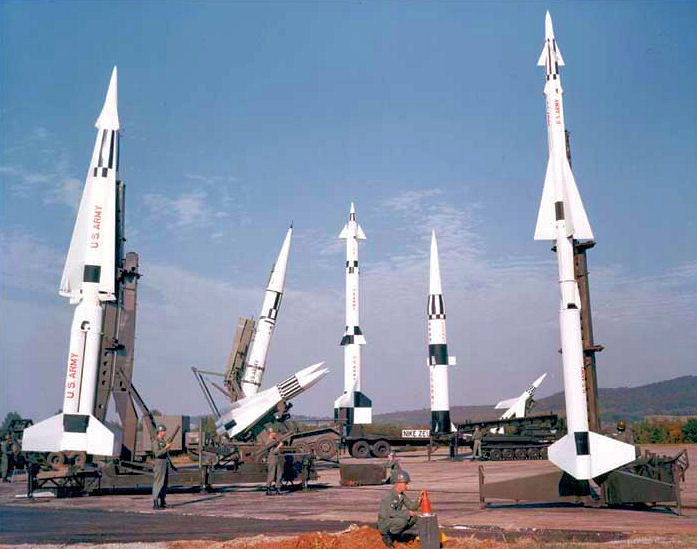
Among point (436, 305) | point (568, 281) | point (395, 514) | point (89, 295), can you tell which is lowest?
point (395, 514)

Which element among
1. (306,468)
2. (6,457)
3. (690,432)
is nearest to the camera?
(306,468)

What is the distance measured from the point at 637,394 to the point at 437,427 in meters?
96.7

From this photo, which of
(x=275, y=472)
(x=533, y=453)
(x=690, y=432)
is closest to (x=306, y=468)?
(x=275, y=472)

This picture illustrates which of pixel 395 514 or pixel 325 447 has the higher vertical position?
pixel 325 447

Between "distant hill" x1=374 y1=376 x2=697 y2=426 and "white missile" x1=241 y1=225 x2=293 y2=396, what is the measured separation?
2900 inches

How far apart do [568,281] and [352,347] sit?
18016 millimetres

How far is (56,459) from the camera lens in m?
16.5

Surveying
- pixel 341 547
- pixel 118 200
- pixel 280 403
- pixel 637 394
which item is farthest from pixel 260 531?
pixel 637 394

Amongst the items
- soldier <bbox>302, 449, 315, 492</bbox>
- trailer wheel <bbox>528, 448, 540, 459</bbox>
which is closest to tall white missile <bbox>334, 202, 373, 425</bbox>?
trailer wheel <bbox>528, 448, 540, 459</bbox>

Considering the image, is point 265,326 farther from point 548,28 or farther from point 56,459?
point 548,28

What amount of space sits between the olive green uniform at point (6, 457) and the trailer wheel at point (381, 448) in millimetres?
12398

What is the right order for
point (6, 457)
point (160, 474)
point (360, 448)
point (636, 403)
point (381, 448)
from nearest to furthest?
1. point (160, 474)
2. point (6, 457)
3. point (360, 448)
4. point (381, 448)
5. point (636, 403)

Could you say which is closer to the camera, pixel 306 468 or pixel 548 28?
pixel 548 28

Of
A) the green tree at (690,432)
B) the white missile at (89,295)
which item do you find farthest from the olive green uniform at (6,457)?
the green tree at (690,432)
